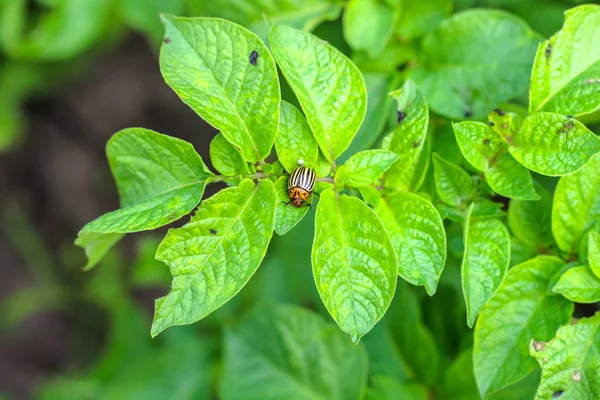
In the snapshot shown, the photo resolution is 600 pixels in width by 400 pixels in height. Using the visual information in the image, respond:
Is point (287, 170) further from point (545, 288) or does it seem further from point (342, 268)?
point (545, 288)

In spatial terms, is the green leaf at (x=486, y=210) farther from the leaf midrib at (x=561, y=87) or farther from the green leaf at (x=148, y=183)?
the green leaf at (x=148, y=183)

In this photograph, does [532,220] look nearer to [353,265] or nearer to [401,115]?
[401,115]

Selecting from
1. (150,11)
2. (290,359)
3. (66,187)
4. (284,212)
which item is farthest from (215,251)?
(66,187)

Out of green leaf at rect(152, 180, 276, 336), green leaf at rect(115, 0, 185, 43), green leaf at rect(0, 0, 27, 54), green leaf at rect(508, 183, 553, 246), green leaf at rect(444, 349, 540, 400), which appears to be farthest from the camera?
green leaf at rect(0, 0, 27, 54)

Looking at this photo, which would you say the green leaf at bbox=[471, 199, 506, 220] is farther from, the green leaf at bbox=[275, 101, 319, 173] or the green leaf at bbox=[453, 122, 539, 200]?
the green leaf at bbox=[275, 101, 319, 173]

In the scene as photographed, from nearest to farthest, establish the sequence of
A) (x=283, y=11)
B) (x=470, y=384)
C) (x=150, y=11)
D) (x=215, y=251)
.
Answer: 1. (x=215, y=251)
2. (x=470, y=384)
3. (x=283, y=11)
4. (x=150, y=11)

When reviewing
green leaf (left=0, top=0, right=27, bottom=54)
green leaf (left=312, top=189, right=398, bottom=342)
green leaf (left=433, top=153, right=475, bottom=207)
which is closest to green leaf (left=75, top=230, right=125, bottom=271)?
green leaf (left=312, top=189, right=398, bottom=342)
